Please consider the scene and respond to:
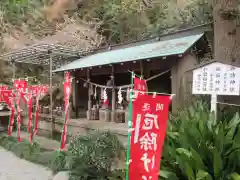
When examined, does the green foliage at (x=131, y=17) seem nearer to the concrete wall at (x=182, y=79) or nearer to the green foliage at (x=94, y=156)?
the concrete wall at (x=182, y=79)

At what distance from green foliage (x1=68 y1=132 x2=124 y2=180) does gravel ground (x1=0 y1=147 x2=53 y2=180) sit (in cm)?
148

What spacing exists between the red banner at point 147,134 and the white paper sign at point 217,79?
208 centimetres

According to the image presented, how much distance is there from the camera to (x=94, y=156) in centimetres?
546

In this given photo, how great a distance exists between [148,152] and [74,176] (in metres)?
2.28

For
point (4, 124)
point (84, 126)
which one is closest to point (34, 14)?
point (4, 124)

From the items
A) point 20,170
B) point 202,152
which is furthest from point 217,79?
point 20,170

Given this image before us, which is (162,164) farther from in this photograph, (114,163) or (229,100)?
(229,100)

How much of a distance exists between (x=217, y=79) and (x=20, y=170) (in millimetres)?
5870

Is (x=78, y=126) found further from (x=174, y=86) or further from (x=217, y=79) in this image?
(x=217, y=79)

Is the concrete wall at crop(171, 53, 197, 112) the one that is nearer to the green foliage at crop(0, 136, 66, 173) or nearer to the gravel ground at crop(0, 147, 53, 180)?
the green foliage at crop(0, 136, 66, 173)

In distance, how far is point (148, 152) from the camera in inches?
146

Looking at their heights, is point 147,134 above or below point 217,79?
below

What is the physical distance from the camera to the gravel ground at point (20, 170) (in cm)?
717

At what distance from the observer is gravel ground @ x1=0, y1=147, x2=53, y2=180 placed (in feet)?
23.5
